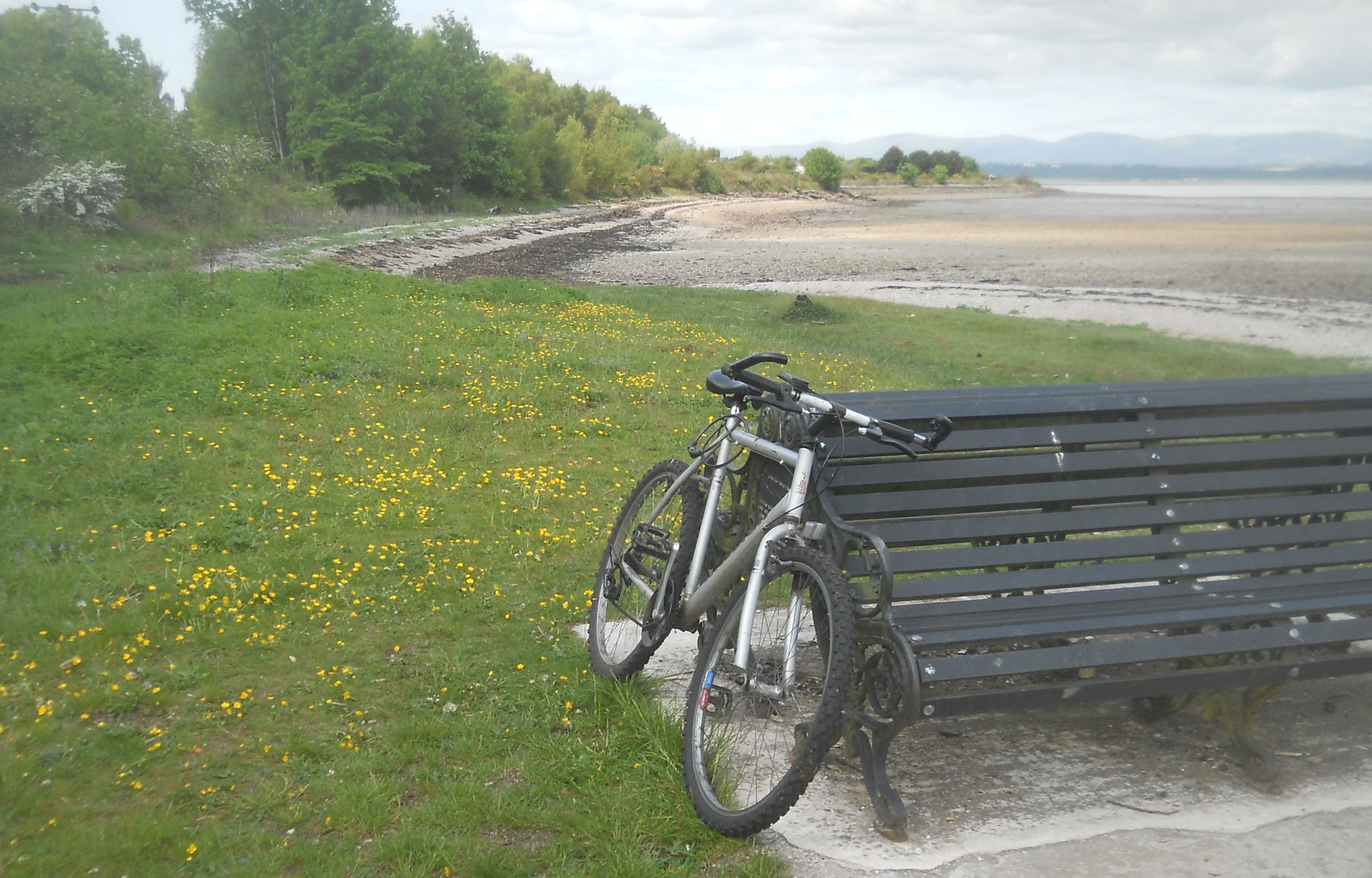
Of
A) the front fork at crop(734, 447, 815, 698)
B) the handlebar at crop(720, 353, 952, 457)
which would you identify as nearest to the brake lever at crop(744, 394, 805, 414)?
the handlebar at crop(720, 353, 952, 457)

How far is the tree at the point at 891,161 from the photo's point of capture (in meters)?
116

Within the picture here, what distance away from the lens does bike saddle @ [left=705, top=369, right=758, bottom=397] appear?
3.60 meters

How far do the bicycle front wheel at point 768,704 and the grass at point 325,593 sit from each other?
15 cm

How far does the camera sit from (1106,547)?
152 inches

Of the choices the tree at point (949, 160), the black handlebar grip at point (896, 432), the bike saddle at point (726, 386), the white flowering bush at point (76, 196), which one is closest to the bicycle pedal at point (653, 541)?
the bike saddle at point (726, 386)

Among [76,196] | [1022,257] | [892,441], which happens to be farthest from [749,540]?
[1022,257]

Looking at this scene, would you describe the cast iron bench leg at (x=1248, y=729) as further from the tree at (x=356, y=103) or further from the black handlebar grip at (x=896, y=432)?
the tree at (x=356, y=103)

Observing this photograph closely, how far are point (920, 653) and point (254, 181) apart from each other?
3459 centimetres

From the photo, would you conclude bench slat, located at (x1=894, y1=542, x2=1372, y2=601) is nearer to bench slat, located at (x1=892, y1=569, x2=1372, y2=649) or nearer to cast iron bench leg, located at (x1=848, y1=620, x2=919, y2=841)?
bench slat, located at (x1=892, y1=569, x2=1372, y2=649)

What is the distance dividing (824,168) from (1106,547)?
112 meters

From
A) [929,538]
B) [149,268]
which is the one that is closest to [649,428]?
[929,538]

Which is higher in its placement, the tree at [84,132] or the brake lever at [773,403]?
the tree at [84,132]

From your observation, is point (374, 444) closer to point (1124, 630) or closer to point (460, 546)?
point (460, 546)

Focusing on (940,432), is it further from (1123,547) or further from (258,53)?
(258,53)
